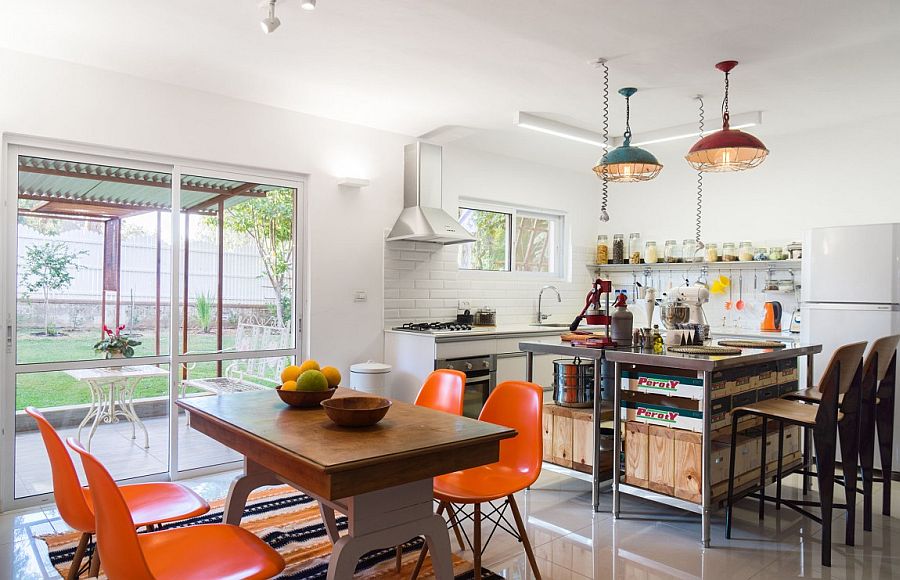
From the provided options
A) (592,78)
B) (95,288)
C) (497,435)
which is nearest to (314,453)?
(497,435)

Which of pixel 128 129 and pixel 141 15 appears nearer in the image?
pixel 141 15

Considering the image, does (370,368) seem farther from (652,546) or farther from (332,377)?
(652,546)

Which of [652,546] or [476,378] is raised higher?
[476,378]

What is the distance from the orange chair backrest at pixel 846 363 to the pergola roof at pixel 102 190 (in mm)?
4062

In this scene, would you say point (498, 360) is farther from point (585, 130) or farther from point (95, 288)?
point (95, 288)

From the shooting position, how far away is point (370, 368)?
16.4ft

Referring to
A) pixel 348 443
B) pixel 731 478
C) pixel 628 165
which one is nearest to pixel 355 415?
pixel 348 443

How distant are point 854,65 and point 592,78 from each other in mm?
1630

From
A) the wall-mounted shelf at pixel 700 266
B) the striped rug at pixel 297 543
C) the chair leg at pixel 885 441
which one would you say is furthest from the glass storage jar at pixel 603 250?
the striped rug at pixel 297 543

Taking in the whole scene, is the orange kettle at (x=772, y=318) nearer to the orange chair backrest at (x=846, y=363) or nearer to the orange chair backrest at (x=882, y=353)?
the orange chair backrest at (x=882, y=353)

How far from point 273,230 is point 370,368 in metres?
1.34

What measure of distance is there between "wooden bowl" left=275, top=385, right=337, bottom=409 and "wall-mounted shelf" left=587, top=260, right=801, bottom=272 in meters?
4.73

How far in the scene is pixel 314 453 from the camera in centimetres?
184

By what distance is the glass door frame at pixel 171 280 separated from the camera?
3727 millimetres
